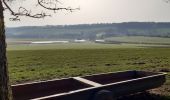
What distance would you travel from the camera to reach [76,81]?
11.1 meters

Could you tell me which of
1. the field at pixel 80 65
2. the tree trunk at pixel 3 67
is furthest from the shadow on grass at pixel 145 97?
the tree trunk at pixel 3 67

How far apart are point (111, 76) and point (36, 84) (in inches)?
127

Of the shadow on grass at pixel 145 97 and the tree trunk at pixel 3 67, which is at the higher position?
the tree trunk at pixel 3 67

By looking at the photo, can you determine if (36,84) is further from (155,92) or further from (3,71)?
(155,92)

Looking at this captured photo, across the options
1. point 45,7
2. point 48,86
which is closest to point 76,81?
point 48,86

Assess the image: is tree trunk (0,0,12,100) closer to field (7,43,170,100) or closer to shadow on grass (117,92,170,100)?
shadow on grass (117,92,170,100)

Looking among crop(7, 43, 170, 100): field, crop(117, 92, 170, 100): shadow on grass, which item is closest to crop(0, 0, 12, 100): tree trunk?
crop(117, 92, 170, 100): shadow on grass

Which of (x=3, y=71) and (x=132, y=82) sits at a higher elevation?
(x=3, y=71)

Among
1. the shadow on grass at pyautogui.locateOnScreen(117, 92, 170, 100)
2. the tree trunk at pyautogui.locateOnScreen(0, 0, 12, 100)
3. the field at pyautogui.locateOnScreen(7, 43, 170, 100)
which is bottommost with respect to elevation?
the field at pyautogui.locateOnScreen(7, 43, 170, 100)

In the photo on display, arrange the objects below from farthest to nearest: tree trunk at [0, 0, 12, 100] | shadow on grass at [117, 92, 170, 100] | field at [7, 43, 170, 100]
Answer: field at [7, 43, 170, 100]
shadow on grass at [117, 92, 170, 100]
tree trunk at [0, 0, 12, 100]

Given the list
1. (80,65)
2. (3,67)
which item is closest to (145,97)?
(3,67)

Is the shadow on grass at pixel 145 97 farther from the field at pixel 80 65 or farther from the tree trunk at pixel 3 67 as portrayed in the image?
the tree trunk at pixel 3 67

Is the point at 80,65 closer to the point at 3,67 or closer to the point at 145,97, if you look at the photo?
the point at 145,97

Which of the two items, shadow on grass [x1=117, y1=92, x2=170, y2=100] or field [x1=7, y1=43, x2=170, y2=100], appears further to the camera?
field [x1=7, y1=43, x2=170, y2=100]
